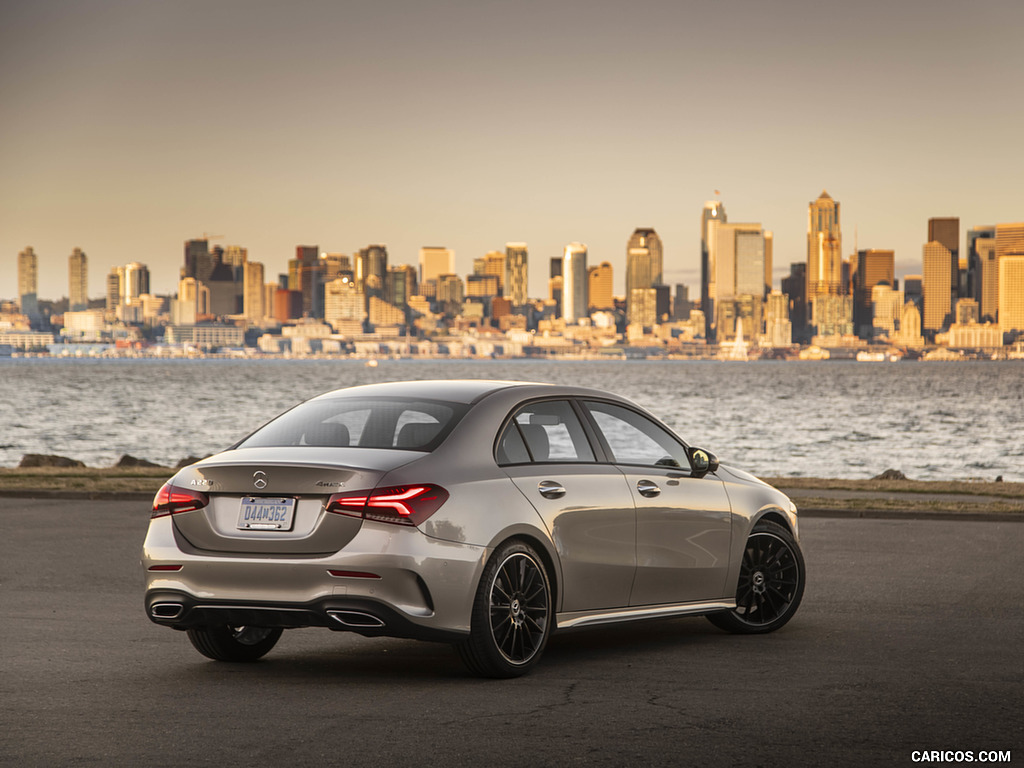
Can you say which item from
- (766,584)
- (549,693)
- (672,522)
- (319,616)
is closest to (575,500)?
(672,522)

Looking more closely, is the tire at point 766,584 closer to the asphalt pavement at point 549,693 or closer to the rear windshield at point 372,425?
the asphalt pavement at point 549,693

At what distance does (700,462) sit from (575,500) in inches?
51.7

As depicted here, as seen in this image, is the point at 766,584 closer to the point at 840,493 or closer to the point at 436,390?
the point at 436,390

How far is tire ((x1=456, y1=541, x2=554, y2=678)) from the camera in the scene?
7781 mm

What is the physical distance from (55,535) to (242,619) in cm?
917

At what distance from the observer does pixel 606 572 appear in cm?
867

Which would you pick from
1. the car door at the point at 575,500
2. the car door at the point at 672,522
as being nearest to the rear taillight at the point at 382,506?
the car door at the point at 575,500

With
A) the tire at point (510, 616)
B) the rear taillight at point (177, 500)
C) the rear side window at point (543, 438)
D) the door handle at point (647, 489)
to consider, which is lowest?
the tire at point (510, 616)

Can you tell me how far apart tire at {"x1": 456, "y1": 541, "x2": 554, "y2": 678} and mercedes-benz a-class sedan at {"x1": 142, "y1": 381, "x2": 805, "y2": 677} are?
1 cm

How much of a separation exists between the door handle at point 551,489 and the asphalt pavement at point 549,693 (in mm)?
989

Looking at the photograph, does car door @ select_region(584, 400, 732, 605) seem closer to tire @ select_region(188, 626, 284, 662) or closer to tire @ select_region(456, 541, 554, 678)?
tire @ select_region(456, 541, 554, 678)

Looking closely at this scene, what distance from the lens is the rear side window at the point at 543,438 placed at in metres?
8.38

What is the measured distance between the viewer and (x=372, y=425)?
328 inches

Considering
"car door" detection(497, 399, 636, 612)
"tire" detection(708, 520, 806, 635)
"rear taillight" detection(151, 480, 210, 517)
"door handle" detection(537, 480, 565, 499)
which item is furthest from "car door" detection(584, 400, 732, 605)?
"rear taillight" detection(151, 480, 210, 517)
